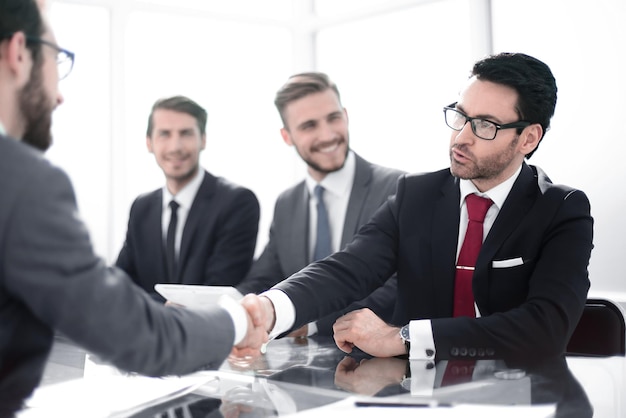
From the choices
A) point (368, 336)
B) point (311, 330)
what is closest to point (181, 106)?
point (311, 330)

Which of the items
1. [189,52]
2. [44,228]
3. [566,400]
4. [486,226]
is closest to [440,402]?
[566,400]

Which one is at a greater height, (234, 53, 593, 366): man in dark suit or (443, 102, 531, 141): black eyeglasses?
(443, 102, 531, 141): black eyeglasses

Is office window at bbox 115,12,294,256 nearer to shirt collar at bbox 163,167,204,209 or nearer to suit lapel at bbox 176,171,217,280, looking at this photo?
shirt collar at bbox 163,167,204,209

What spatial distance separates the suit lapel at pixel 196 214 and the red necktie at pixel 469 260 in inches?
82.7

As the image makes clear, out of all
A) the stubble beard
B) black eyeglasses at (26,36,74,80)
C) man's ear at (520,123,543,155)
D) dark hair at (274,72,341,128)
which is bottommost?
the stubble beard

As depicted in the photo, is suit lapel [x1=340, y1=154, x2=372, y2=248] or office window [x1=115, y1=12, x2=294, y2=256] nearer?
suit lapel [x1=340, y1=154, x2=372, y2=248]

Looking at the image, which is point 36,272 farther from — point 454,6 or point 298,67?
point 298,67

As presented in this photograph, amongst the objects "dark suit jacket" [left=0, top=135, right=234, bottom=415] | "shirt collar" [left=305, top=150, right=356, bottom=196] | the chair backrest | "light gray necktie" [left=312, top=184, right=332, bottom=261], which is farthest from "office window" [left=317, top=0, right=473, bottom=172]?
"dark suit jacket" [left=0, top=135, right=234, bottom=415]

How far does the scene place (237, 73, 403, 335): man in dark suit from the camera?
11.8ft

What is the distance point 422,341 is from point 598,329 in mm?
747

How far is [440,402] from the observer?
4.58 feet

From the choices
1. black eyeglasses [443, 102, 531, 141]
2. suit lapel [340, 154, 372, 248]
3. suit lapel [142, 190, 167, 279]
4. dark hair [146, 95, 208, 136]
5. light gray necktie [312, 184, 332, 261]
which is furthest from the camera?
dark hair [146, 95, 208, 136]

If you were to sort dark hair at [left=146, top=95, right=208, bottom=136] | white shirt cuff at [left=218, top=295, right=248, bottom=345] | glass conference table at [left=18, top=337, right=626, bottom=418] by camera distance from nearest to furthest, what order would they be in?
glass conference table at [left=18, top=337, right=626, bottom=418], white shirt cuff at [left=218, top=295, right=248, bottom=345], dark hair at [left=146, top=95, right=208, bottom=136]

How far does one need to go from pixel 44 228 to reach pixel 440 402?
2.81 feet
